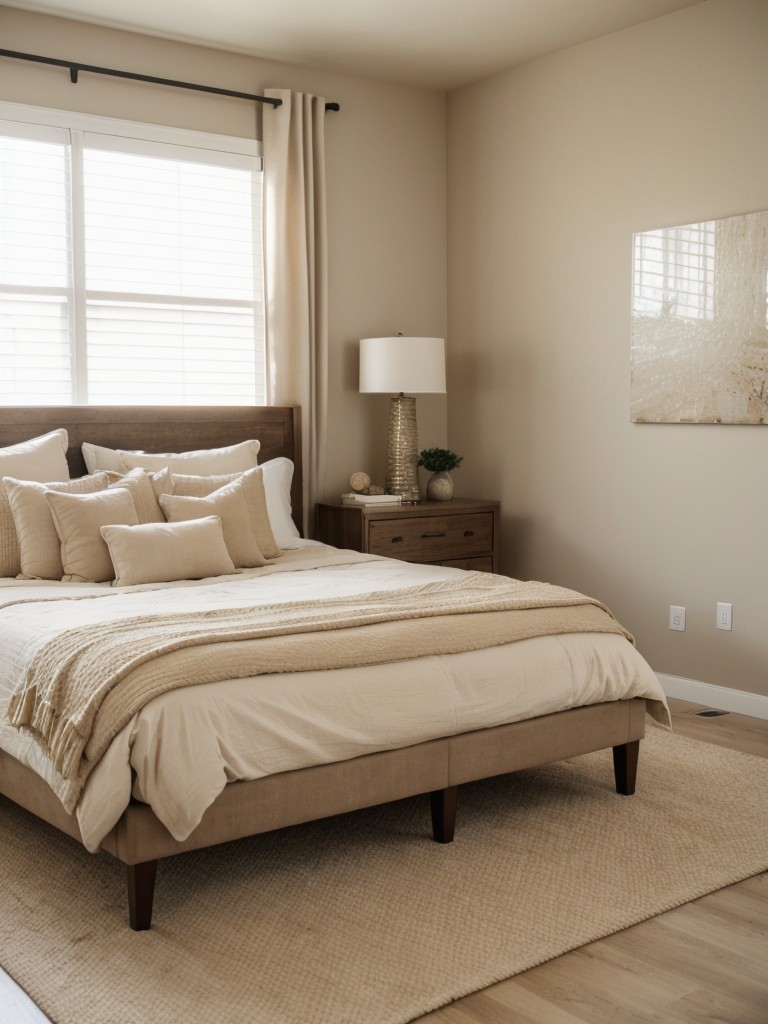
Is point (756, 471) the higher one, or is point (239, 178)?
point (239, 178)

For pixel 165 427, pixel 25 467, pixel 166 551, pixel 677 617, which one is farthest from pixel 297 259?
pixel 677 617

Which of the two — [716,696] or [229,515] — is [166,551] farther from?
[716,696]

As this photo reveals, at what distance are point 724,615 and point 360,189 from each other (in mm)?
2580

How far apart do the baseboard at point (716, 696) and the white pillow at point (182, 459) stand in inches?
74.6

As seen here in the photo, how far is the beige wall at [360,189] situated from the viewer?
459cm

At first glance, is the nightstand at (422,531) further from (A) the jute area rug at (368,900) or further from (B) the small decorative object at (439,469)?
(A) the jute area rug at (368,900)

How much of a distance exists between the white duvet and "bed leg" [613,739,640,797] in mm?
139

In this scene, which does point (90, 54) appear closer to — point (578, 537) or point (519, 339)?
point (519, 339)

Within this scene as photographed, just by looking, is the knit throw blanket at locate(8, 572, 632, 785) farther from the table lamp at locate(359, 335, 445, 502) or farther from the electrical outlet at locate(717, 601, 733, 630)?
A: the table lamp at locate(359, 335, 445, 502)

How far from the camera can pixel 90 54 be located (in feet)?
14.3

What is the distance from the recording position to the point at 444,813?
2910mm

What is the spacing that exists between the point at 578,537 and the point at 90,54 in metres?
2.89

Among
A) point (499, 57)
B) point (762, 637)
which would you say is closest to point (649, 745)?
point (762, 637)

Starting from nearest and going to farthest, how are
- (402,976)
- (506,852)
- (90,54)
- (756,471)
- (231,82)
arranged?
1. (402,976)
2. (506,852)
3. (756,471)
4. (90,54)
5. (231,82)
